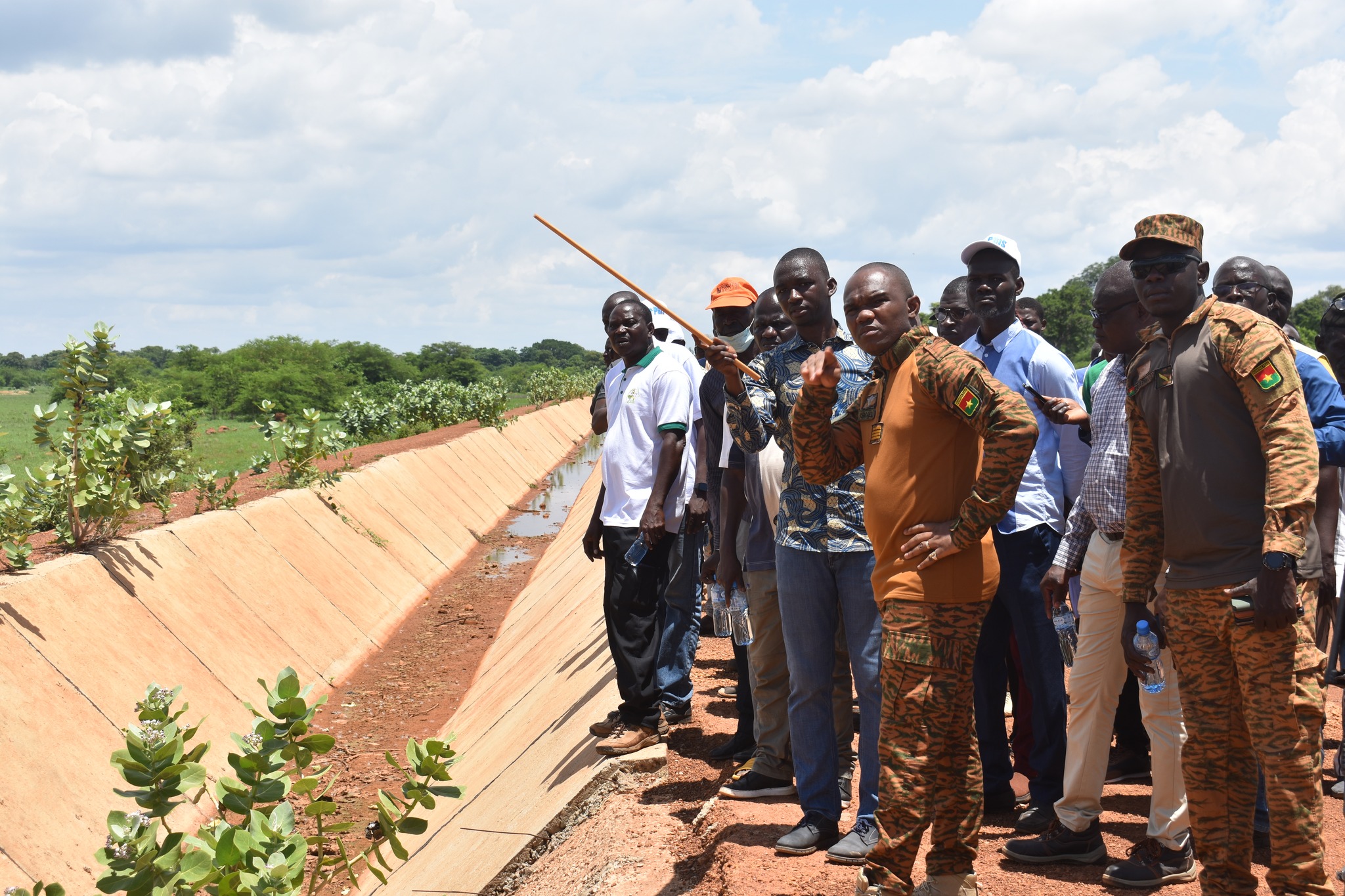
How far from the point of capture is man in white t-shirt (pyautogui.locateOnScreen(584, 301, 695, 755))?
17.7 ft

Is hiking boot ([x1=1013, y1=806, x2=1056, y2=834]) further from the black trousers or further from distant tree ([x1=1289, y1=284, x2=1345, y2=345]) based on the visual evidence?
distant tree ([x1=1289, y1=284, x2=1345, y2=345])

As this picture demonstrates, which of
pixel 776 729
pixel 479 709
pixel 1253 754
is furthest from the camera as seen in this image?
pixel 479 709

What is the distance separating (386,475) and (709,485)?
1012cm

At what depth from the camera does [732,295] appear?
5.52 metres

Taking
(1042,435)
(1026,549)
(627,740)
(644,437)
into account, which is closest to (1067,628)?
(1026,549)

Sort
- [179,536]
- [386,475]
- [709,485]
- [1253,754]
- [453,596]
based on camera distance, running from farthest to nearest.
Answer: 1. [386,475]
2. [453,596]
3. [179,536]
4. [709,485]
5. [1253,754]

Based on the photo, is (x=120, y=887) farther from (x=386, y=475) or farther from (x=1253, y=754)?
(x=386, y=475)

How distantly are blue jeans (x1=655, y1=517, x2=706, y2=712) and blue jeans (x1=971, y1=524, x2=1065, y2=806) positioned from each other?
66.8 inches

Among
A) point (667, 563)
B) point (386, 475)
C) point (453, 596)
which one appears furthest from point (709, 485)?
point (386, 475)

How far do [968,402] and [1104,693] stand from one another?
1.40m

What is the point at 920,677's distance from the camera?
312cm

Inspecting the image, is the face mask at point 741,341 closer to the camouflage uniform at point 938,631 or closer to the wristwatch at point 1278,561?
the camouflage uniform at point 938,631

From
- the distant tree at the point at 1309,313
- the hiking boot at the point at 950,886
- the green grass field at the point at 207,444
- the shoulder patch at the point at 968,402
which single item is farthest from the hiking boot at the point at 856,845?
the distant tree at the point at 1309,313

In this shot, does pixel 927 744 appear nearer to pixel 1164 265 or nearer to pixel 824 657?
pixel 824 657
